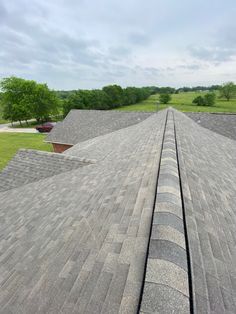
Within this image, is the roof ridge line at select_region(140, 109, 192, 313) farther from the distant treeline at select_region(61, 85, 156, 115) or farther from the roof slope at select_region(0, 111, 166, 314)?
the distant treeline at select_region(61, 85, 156, 115)

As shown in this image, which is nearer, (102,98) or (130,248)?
(130,248)

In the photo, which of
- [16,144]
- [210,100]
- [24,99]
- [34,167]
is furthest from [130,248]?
[210,100]

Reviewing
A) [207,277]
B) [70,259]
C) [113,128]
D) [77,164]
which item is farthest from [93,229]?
[113,128]

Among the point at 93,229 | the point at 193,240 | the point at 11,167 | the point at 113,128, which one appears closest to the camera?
the point at 193,240

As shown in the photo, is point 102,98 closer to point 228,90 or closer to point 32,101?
point 32,101

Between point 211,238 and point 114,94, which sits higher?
point 114,94

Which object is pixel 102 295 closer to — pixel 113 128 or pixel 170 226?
pixel 170 226

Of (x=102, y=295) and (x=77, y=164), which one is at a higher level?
(x=102, y=295)
